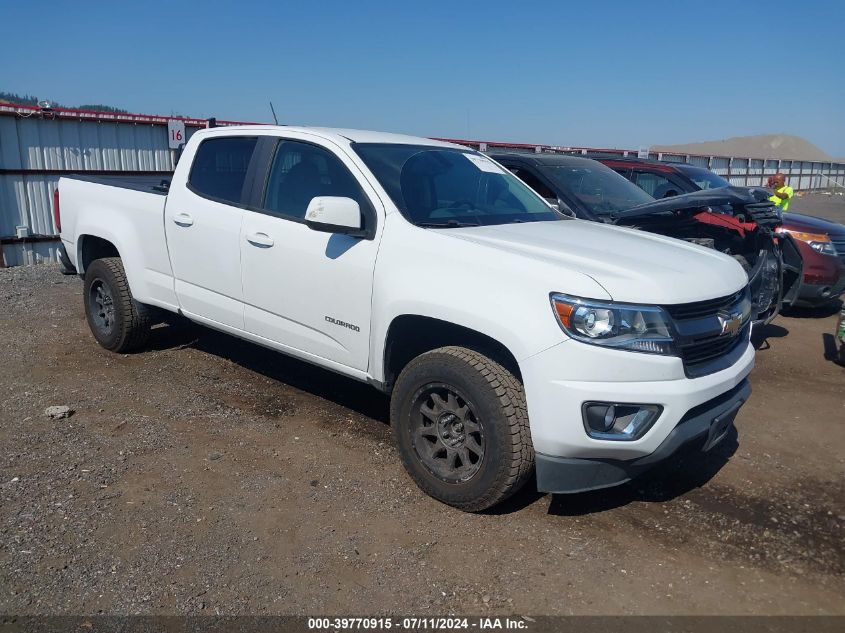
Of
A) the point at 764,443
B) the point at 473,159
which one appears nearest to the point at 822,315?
the point at 764,443

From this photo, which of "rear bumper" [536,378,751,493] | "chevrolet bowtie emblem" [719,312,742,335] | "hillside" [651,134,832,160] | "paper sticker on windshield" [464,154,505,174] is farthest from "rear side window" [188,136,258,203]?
"hillside" [651,134,832,160]

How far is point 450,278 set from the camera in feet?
11.5

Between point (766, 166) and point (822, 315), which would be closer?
point (822, 315)

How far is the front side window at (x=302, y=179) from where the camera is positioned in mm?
4242

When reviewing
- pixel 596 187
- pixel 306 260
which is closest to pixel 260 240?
pixel 306 260

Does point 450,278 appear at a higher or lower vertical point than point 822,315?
higher

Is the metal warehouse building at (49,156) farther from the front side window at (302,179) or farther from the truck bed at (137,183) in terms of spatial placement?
the front side window at (302,179)

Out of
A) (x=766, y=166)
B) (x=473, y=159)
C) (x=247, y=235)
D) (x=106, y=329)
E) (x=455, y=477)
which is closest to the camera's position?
(x=455, y=477)

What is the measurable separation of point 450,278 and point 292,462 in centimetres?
156

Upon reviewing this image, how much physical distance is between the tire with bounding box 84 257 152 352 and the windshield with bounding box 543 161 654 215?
401cm

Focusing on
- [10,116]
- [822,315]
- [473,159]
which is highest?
[10,116]

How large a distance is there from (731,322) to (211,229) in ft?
10.9

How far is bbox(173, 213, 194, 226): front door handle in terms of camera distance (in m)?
4.95

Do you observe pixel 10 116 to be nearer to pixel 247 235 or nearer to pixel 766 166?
pixel 247 235
